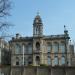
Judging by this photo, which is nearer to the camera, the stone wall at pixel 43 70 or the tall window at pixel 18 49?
the stone wall at pixel 43 70

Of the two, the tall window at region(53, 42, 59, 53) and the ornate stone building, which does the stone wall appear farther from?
the tall window at region(53, 42, 59, 53)

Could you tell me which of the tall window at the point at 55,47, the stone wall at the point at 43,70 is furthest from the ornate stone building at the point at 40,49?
the stone wall at the point at 43,70

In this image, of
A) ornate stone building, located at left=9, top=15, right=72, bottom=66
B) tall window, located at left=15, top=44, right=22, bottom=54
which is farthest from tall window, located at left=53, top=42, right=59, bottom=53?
tall window, located at left=15, top=44, right=22, bottom=54

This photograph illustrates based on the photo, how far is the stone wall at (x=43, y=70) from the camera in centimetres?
5350

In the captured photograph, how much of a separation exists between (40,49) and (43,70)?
86.0ft

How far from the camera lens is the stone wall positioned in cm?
5350

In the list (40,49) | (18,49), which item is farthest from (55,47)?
(18,49)

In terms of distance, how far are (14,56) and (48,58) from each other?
9200mm

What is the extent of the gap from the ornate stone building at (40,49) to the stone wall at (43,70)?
24.4m

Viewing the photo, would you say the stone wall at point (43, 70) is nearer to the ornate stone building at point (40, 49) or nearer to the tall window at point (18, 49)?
the ornate stone building at point (40, 49)

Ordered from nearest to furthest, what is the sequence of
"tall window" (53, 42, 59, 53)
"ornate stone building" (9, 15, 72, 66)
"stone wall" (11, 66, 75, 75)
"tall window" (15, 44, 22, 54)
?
1. "stone wall" (11, 66, 75, 75)
2. "ornate stone building" (9, 15, 72, 66)
3. "tall window" (53, 42, 59, 53)
4. "tall window" (15, 44, 22, 54)

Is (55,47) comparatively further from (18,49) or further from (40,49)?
(18,49)

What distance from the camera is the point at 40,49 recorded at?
267 ft

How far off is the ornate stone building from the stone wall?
80.2 feet
